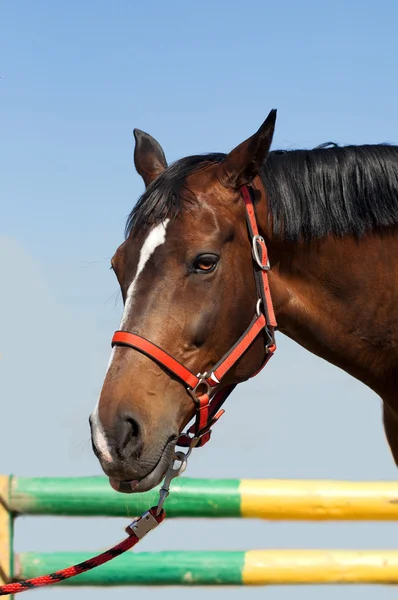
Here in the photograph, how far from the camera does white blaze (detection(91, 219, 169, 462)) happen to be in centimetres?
243

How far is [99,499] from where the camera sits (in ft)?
15.6

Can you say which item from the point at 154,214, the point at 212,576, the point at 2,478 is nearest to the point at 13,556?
the point at 2,478

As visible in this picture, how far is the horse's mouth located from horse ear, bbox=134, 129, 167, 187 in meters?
1.31

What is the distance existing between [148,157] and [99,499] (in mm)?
2328

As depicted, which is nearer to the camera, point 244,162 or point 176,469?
point 176,469

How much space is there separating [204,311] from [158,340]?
8.0 inches

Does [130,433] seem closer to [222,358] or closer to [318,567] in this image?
[222,358]

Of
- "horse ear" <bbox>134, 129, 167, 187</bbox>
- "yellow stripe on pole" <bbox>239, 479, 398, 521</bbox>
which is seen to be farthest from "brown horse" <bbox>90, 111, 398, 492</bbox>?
"yellow stripe on pole" <bbox>239, 479, 398, 521</bbox>

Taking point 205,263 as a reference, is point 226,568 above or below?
below

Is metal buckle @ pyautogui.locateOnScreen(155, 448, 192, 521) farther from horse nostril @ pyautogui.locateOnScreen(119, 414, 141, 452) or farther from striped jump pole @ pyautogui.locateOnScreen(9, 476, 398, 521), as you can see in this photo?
striped jump pole @ pyautogui.locateOnScreen(9, 476, 398, 521)

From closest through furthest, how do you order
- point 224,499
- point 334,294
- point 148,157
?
point 334,294
point 148,157
point 224,499

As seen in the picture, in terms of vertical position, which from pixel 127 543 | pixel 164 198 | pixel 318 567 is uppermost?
pixel 164 198

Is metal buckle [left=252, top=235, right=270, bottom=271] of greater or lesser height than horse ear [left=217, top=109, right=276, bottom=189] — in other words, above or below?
below

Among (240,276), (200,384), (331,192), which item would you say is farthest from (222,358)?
(331,192)
